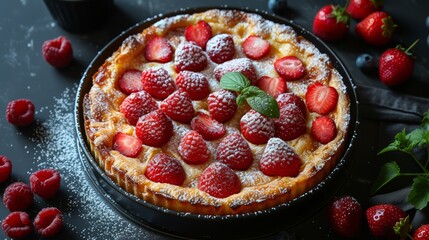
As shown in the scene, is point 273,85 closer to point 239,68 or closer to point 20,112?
point 239,68

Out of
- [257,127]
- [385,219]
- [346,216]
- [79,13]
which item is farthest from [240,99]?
[79,13]

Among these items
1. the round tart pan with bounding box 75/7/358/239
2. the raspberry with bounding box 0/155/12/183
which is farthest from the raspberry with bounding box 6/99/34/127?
the round tart pan with bounding box 75/7/358/239

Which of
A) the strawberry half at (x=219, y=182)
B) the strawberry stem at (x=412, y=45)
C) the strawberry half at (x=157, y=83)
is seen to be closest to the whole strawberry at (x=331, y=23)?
the strawberry stem at (x=412, y=45)

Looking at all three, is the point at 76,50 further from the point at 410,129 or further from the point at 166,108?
the point at 410,129

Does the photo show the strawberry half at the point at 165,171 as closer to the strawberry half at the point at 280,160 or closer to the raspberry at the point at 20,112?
the strawberry half at the point at 280,160

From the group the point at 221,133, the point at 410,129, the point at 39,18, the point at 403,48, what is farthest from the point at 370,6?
the point at 39,18
